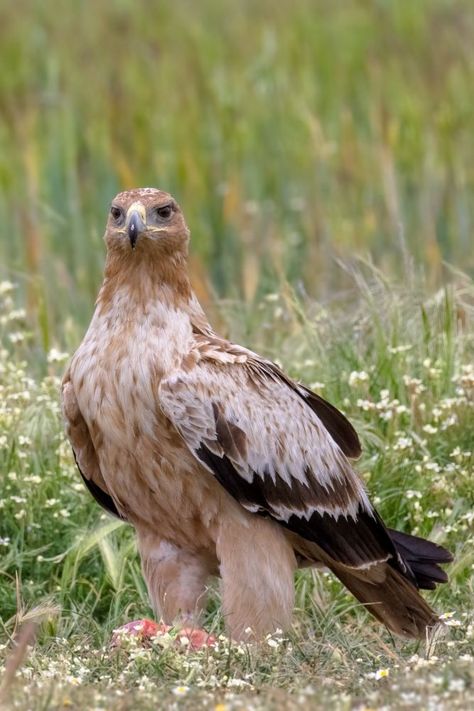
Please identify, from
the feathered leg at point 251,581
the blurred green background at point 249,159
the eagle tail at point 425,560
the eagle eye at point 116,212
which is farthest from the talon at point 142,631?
the blurred green background at point 249,159

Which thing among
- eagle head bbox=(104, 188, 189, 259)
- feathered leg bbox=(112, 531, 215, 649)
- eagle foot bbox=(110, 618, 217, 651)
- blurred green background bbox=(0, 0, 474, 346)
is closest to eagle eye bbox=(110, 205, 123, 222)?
eagle head bbox=(104, 188, 189, 259)

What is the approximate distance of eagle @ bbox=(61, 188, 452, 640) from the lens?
5559 millimetres

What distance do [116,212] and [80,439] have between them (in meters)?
0.82

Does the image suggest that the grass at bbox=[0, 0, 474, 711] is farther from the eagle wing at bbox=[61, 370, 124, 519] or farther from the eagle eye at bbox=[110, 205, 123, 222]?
the eagle eye at bbox=[110, 205, 123, 222]

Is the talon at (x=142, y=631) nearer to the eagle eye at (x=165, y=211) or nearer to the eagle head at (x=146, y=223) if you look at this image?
the eagle head at (x=146, y=223)

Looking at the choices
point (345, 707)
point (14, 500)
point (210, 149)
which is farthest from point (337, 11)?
point (345, 707)

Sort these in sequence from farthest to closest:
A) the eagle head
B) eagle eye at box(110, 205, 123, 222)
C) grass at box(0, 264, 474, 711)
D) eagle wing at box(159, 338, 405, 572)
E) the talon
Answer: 1. eagle eye at box(110, 205, 123, 222)
2. the eagle head
3. eagle wing at box(159, 338, 405, 572)
4. the talon
5. grass at box(0, 264, 474, 711)

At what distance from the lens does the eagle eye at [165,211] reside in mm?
5854

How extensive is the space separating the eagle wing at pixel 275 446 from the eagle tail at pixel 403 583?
0.08 metres

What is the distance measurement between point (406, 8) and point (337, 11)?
1.05 m

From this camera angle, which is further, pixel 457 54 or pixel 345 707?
pixel 457 54

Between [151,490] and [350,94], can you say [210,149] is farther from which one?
[151,490]

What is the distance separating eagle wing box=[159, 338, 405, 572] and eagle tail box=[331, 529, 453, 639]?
8cm

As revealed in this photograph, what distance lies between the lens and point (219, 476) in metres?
5.57
